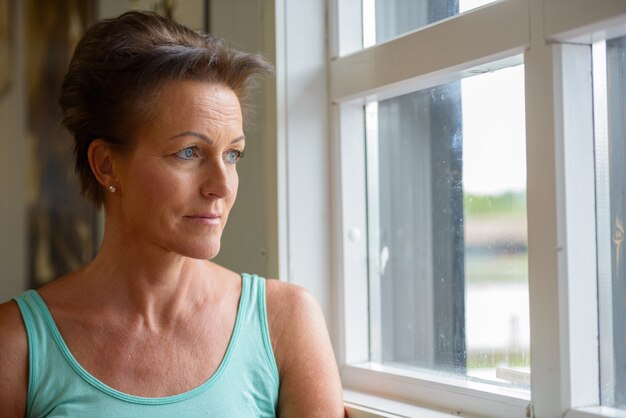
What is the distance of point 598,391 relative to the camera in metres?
1.23

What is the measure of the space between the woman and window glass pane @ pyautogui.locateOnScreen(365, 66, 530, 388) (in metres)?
0.20

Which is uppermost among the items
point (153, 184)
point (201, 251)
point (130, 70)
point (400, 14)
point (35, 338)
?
point (400, 14)

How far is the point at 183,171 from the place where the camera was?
1345 millimetres

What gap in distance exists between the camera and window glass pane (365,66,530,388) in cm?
138

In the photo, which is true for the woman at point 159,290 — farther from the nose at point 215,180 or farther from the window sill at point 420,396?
the window sill at point 420,396

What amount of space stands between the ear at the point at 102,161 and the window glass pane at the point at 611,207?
2.49 feet

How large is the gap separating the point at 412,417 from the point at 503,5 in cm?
66

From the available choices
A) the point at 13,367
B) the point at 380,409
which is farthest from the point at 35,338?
the point at 380,409

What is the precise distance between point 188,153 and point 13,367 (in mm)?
436

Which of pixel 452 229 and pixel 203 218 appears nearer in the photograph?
pixel 203 218

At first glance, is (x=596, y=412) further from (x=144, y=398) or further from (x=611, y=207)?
(x=144, y=398)

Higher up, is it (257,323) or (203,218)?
(203,218)

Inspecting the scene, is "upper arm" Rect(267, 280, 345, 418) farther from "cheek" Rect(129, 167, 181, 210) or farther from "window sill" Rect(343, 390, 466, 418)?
"cheek" Rect(129, 167, 181, 210)

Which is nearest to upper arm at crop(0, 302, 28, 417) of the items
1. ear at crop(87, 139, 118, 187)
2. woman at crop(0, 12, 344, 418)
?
woman at crop(0, 12, 344, 418)
